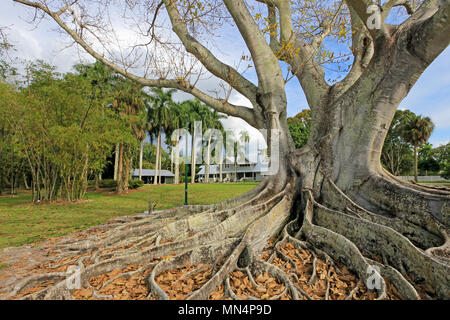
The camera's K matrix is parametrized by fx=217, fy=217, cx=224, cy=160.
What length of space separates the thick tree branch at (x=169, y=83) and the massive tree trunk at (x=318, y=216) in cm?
6

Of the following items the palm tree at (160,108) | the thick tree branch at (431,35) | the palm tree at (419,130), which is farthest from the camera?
the palm tree at (160,108)

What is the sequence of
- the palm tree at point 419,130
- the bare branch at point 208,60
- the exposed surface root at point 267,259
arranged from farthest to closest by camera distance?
the palm tree at point 419,130
the bare branch at point 208,60
the exposed surface root at point 267,259

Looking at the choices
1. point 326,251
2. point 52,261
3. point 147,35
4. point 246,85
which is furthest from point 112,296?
point 147,35

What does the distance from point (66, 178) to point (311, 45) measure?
47.4ft

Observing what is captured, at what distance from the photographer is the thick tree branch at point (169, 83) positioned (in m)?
5.18

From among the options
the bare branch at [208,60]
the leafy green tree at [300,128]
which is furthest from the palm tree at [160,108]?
the bare branch at [208,60]

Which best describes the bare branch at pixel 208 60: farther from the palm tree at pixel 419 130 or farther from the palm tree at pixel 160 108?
the palm tree at pixel 419 130

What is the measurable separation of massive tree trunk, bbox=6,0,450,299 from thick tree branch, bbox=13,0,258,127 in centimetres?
6

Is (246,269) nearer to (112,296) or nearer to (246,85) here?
(112,296)

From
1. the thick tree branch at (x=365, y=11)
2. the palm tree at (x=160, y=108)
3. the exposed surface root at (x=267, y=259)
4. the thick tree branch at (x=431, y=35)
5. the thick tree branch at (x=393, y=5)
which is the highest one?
the palm tree at (x=160, y=108)

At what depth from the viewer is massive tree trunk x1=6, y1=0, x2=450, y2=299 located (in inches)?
96.6

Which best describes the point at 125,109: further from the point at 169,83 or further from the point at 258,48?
the point at 258,48

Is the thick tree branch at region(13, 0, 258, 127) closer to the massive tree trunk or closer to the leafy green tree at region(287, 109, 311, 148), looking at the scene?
the massive tree trunk

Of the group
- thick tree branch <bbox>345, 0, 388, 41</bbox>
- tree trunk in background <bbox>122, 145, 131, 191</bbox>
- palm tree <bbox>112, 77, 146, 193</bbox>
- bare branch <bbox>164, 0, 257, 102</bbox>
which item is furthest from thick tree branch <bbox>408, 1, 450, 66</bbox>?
tree trunk in background <bbox>122, 145, 131, 191</bbox>
